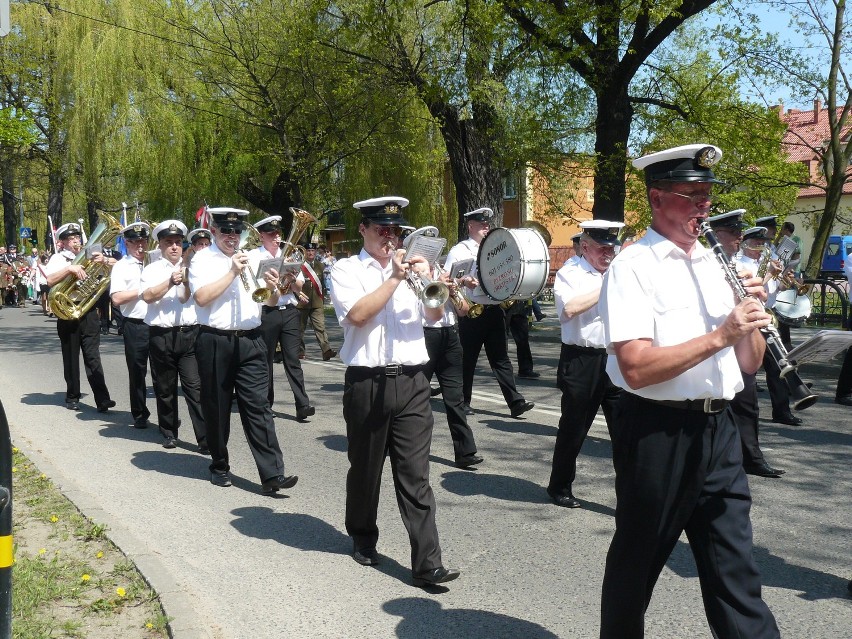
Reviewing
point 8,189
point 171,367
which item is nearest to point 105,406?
point 171,367

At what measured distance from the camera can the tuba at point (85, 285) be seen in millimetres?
10594

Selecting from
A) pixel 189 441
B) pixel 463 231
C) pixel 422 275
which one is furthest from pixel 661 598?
pixel 463 231

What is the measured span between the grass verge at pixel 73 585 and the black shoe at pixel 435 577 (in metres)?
1.26

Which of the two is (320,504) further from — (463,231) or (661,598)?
(463,231)

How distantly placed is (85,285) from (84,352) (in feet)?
2.40

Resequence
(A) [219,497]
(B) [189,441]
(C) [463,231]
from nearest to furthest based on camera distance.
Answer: (A) [219,497] → (B) [189,441] → (C) [463,231]

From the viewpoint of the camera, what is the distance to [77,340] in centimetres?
1081

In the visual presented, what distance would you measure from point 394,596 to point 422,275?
5.31 feet

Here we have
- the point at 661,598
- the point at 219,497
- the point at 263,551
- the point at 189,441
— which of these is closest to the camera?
the point at 661,598

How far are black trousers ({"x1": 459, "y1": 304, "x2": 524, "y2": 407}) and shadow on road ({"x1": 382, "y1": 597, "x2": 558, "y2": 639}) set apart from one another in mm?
4957

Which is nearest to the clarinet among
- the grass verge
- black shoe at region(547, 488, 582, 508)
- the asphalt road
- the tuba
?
the asphalt road

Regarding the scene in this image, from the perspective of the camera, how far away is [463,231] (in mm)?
16891

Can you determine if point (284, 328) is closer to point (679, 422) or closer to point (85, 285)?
point (85, 285)

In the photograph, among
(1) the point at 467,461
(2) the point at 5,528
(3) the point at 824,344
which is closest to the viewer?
(2) the point at 5,528
